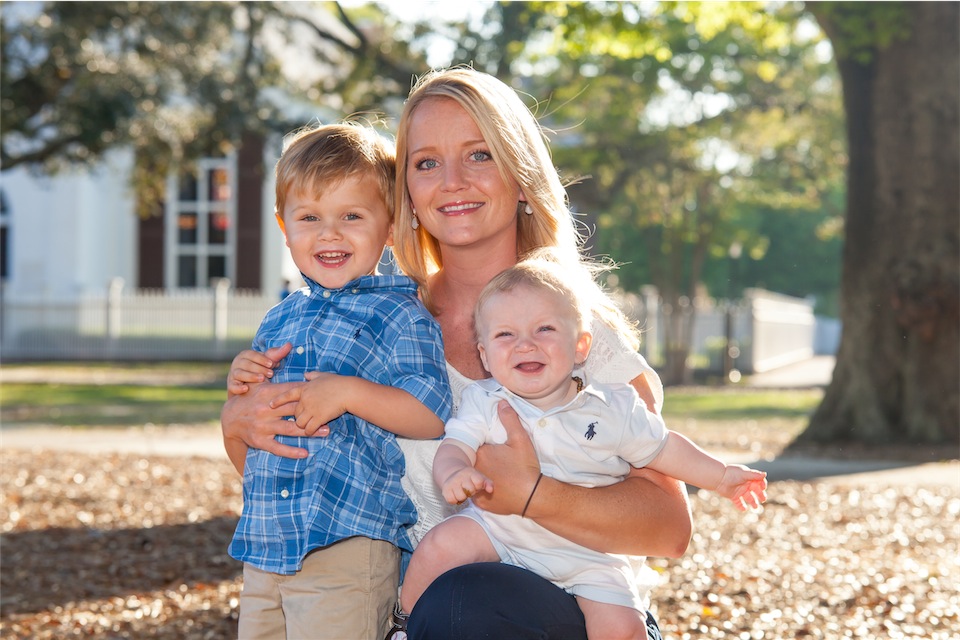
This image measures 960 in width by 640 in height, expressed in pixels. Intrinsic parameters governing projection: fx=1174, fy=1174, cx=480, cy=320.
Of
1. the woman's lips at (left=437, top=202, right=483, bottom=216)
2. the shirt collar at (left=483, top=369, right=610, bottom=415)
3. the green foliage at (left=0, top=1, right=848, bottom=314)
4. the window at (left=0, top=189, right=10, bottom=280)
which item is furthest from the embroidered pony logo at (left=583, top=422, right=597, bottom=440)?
the window at (left=0, top=189, right=10, bottom=280)

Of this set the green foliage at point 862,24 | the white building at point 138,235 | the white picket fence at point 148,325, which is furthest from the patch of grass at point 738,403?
the white building at point 138,235

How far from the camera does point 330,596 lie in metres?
2.91

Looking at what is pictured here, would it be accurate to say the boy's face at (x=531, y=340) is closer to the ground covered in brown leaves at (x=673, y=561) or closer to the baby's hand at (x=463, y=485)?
the baby's hand at (x=463, y=485)

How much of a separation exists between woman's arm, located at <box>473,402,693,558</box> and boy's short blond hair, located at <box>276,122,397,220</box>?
81cm

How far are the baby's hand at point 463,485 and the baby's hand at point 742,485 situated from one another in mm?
621

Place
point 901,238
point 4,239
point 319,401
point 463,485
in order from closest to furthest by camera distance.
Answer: point 463,485 < point 319,401 < point 901,238 < point 4,239

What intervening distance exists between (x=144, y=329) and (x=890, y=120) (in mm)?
20089

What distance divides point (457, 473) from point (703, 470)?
0.62 m

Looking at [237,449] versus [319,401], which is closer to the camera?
[319,401]

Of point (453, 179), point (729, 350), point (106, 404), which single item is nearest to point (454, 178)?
point (453, 179)

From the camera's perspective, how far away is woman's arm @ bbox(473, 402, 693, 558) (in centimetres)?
265

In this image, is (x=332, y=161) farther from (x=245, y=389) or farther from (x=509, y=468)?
(x=509, y=468)

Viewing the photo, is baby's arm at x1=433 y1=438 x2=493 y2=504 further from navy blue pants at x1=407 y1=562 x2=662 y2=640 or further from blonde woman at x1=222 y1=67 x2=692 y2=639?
navy blue pants at x1=407 y1=562 x2=662 y2=640

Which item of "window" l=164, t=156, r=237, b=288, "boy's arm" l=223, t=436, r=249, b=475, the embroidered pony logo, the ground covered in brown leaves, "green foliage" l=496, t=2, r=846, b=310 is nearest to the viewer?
the embroidered pony logo
